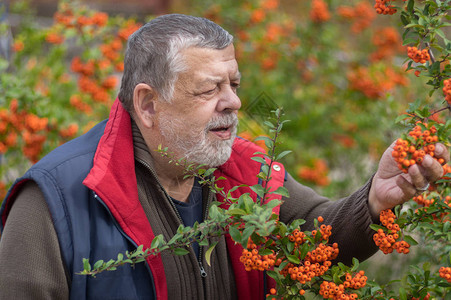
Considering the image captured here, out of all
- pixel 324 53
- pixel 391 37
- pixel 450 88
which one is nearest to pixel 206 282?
pixel 450 88

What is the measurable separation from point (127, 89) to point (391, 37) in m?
3.74

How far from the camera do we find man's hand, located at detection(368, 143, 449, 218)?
62.9 inches

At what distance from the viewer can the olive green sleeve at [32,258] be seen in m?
1.81

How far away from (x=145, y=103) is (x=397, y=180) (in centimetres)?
99

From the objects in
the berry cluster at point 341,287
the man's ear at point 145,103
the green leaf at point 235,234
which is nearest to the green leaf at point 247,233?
the green leaf at point 235,234

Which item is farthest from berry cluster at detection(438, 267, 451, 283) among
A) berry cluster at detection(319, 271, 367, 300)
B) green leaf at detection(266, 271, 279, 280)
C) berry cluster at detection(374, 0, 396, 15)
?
berry cluster at detection(374, 0, 396, 15)

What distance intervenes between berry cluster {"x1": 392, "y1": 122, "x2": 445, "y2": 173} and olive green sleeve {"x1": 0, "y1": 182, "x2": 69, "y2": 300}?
1.14 m

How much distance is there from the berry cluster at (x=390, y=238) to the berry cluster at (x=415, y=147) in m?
0.23

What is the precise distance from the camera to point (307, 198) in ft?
7.74

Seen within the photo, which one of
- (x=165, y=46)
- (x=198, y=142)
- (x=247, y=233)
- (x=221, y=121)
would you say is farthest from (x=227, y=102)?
(x=247, y=233)

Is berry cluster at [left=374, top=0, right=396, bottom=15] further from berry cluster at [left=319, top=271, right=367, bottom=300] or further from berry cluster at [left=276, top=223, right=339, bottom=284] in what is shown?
berry cluster at [left=319, top=271, right=367, bottom=300]

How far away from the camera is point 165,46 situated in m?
2.10

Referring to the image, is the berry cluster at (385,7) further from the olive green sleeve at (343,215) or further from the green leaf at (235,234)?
the green leaf at (235,234)

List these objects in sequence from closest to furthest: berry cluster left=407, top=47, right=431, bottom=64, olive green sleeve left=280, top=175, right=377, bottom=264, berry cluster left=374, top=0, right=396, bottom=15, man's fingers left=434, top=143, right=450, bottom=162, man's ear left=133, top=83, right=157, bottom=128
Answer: man's fingers left=434, top=143, right=450, bottom=162 < berry cluster left=407, top=47, right=431, bottom=64 < berry cluster left=374, top=0, right=396, bottom=15 < olive green sleeve left=280, top=175, right=377, bottom=264 < man's ear left=133, top=83, right=157, bottom=128
